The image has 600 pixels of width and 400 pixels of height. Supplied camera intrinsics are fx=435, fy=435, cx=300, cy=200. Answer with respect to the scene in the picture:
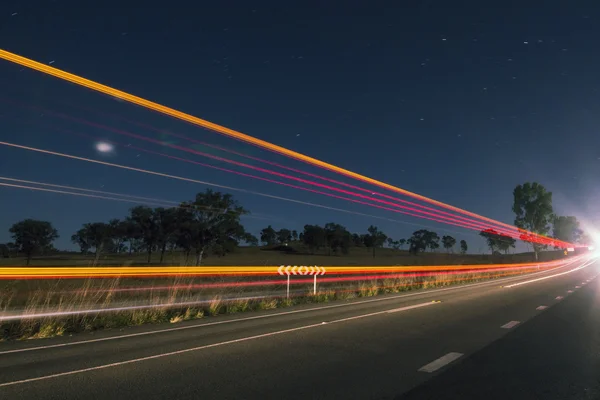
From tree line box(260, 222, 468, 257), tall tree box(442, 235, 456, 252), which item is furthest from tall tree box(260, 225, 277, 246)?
tall tree box(442, 235, 456, 252)

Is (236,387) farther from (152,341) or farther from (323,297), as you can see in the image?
(323,297)

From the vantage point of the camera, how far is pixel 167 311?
14.5m

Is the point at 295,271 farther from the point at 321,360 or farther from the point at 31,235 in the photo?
the point at 31,235

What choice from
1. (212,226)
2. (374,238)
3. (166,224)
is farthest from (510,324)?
(374,238)

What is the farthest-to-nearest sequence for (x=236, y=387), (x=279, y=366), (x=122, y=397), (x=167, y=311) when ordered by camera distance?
(x=167, y=311) < (x=279, y=366) < (x=236, y=387) < (x=122, y=397)

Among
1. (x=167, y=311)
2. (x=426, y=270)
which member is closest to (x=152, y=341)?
(x=167, y=311)

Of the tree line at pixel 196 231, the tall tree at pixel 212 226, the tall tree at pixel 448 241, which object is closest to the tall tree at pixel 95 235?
the tree line at pixel 196 231

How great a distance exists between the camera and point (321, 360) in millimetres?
7086

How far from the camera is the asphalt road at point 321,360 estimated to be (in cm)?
544

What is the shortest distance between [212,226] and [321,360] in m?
47.2

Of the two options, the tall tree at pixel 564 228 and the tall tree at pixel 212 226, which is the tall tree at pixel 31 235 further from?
the tall tree at pixel 564 228

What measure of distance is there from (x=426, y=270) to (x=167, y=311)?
33.2 m

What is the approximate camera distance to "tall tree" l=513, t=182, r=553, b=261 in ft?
296

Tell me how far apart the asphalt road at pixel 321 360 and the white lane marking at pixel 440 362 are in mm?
30
